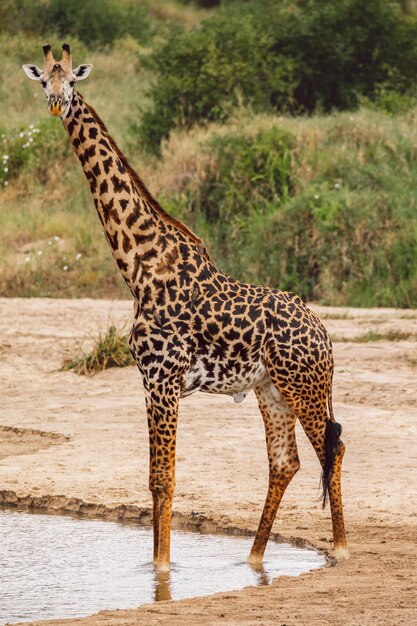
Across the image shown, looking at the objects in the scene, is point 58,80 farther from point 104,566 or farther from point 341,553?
point 341,553

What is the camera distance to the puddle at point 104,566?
6.52 m

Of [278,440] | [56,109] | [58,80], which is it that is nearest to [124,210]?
[56,109]

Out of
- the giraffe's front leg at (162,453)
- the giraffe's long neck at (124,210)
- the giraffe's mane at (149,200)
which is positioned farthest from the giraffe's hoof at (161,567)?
the giraffe's mane at (149,200)

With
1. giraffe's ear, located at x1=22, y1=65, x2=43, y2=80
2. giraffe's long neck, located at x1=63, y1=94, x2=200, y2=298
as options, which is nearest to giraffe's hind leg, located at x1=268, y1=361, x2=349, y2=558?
giraffe's long neck, located at x1=63, y1=94, x2=200, y2=298

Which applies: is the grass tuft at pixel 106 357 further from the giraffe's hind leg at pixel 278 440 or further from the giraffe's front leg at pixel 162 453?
the giraffe's front leg at pixel 162 453

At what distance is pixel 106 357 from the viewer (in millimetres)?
12375

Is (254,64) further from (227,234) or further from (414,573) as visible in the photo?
(414,573)

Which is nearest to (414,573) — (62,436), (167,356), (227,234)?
(167,356)

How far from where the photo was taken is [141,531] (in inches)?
309

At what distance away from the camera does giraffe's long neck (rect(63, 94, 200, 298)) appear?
22.2 feet

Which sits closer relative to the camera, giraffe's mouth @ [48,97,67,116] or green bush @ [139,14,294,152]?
giraffe's mouth @ [48,97,67,116]

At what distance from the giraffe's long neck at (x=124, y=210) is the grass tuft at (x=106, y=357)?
5457 mm

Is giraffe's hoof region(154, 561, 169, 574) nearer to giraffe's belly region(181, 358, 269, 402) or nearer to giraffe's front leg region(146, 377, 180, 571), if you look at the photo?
giraffe's front leg region(146, 377, 180, 571)

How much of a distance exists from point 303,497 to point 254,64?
13.9 metres
